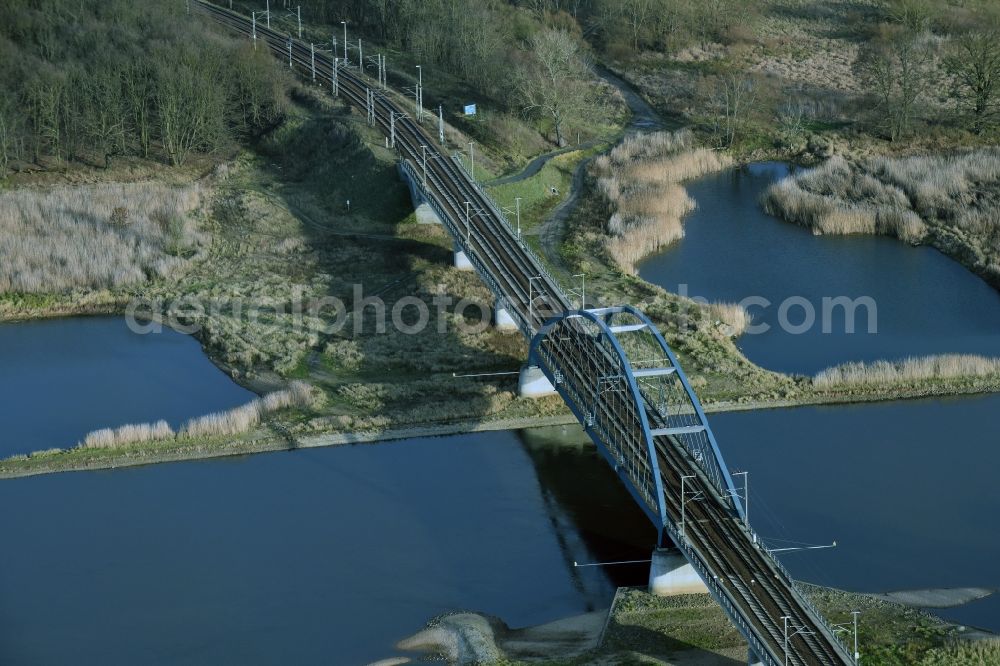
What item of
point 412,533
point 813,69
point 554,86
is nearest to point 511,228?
point 412,533

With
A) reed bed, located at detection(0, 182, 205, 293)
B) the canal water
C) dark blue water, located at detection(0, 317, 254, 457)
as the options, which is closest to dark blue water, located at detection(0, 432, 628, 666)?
the canal water

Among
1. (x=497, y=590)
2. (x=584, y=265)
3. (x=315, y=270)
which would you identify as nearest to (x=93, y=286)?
(x=315, y=270)

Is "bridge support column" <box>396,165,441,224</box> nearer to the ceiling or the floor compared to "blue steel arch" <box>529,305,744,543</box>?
nearer to the ceiling

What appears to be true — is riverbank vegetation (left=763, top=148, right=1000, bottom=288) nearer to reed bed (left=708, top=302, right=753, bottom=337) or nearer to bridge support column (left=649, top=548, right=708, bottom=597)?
reed bed (left=708, top=302, right=753, bottom=337)

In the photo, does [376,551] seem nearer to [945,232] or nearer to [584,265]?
[584,265]

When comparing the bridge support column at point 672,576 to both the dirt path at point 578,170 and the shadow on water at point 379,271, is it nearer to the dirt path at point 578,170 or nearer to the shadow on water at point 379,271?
the shadow on water at point 379,271
